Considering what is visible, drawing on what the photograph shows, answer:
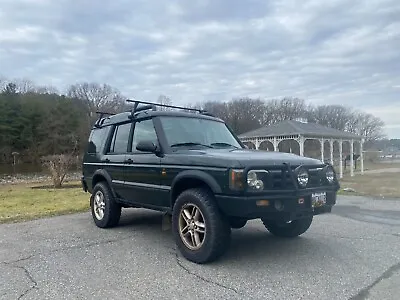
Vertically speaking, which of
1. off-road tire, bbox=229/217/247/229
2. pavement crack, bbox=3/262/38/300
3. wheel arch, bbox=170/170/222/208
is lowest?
pavement crack, bbox=3/262/38/300

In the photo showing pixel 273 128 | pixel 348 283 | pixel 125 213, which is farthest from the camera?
pixel 273 128

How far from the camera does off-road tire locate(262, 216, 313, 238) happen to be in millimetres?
4805

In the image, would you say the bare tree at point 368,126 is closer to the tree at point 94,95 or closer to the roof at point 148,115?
the tree at point 94,95

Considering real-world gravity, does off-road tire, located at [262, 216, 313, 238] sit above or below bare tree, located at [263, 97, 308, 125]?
below

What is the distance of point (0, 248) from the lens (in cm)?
477

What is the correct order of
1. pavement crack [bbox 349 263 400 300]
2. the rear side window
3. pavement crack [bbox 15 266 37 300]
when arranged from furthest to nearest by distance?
the rear side window, pavement crack [bbox 15 266 37 300], pavement crack [bbox 349 263 400 300]

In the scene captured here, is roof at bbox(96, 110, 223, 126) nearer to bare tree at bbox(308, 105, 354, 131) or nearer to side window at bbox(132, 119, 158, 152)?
side window at bbox(132, 119, 158, 152)

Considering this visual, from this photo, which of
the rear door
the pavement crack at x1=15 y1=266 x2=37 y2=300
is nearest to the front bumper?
the pavement crack at x1=15 y1=266 x2=37 y2=300

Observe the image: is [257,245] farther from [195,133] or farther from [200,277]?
[195,133]

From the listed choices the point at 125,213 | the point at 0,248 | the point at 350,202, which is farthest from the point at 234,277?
the point at 350,202

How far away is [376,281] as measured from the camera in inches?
130

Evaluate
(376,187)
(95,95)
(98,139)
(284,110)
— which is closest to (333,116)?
(284,110)

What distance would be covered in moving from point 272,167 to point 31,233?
14.3ft

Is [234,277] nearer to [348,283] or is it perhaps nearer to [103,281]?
[348,283]
